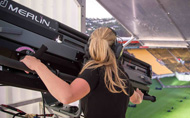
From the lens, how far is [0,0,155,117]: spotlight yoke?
3.05 feet

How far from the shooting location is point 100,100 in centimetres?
93

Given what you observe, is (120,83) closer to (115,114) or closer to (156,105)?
(115,114)

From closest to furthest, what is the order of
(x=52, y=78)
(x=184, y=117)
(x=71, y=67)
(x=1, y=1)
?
(x=52, y=78) < (x=1, y=1) < (x=71, y=67) < (x=184, y=117)

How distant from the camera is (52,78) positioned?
814mm

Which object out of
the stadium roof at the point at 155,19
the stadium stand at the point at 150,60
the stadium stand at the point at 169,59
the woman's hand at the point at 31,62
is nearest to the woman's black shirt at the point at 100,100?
the woman's hand at the point at 31,62

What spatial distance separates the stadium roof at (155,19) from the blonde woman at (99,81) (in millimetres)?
1608

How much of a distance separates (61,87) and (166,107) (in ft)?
20.6

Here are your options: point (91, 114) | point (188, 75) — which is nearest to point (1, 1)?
point (91, 114)

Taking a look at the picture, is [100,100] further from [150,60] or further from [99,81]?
[150,60]

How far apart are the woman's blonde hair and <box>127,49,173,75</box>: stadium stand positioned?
10.0 meters

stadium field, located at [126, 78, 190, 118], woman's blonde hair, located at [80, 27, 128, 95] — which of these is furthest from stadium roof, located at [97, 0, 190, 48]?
stadium field, located at [126, 78, 190, 118]

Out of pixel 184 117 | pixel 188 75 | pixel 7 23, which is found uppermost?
pixel 188 75

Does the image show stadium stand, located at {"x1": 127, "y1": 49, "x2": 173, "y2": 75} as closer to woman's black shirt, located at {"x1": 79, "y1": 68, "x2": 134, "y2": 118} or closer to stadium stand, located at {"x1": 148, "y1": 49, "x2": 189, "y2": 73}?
stadium stand, located at {"x1": 148, "y1": 49, "x2": 189, "y2": 73}

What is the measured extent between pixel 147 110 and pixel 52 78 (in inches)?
233
